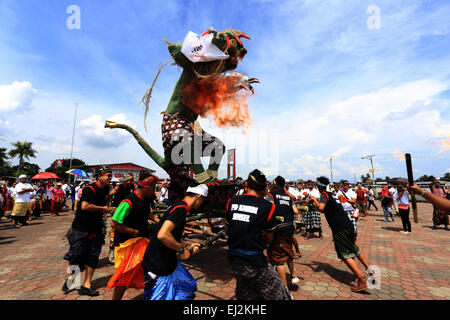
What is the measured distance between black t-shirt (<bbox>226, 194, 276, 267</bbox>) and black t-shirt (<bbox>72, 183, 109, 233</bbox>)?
7.95 ft

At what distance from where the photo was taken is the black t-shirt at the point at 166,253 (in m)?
2.18

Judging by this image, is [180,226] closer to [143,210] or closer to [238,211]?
[238,211]

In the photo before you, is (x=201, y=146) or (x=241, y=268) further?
(x=201, y=146)

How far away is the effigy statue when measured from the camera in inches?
142

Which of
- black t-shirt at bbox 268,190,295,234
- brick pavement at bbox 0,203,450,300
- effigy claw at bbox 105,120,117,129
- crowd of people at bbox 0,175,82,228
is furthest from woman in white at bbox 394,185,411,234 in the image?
crowd of people at bbox 0,175,82,228

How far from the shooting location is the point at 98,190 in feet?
11.9

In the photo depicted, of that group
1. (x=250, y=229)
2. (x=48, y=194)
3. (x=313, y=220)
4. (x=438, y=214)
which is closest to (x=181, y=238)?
(x=250, y=229)

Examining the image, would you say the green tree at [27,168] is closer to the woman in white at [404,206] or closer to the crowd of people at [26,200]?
the crowd of people at [26,200]

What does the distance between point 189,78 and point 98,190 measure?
239cm

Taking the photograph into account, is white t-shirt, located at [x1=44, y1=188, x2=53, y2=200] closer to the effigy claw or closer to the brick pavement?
the brick pavement

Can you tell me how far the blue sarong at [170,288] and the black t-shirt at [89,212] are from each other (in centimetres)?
197

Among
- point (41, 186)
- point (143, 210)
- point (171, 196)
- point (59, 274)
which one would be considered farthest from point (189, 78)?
point (41, 186)

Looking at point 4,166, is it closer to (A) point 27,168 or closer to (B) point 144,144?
(A) point 27,168

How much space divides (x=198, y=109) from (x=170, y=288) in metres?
2.69
